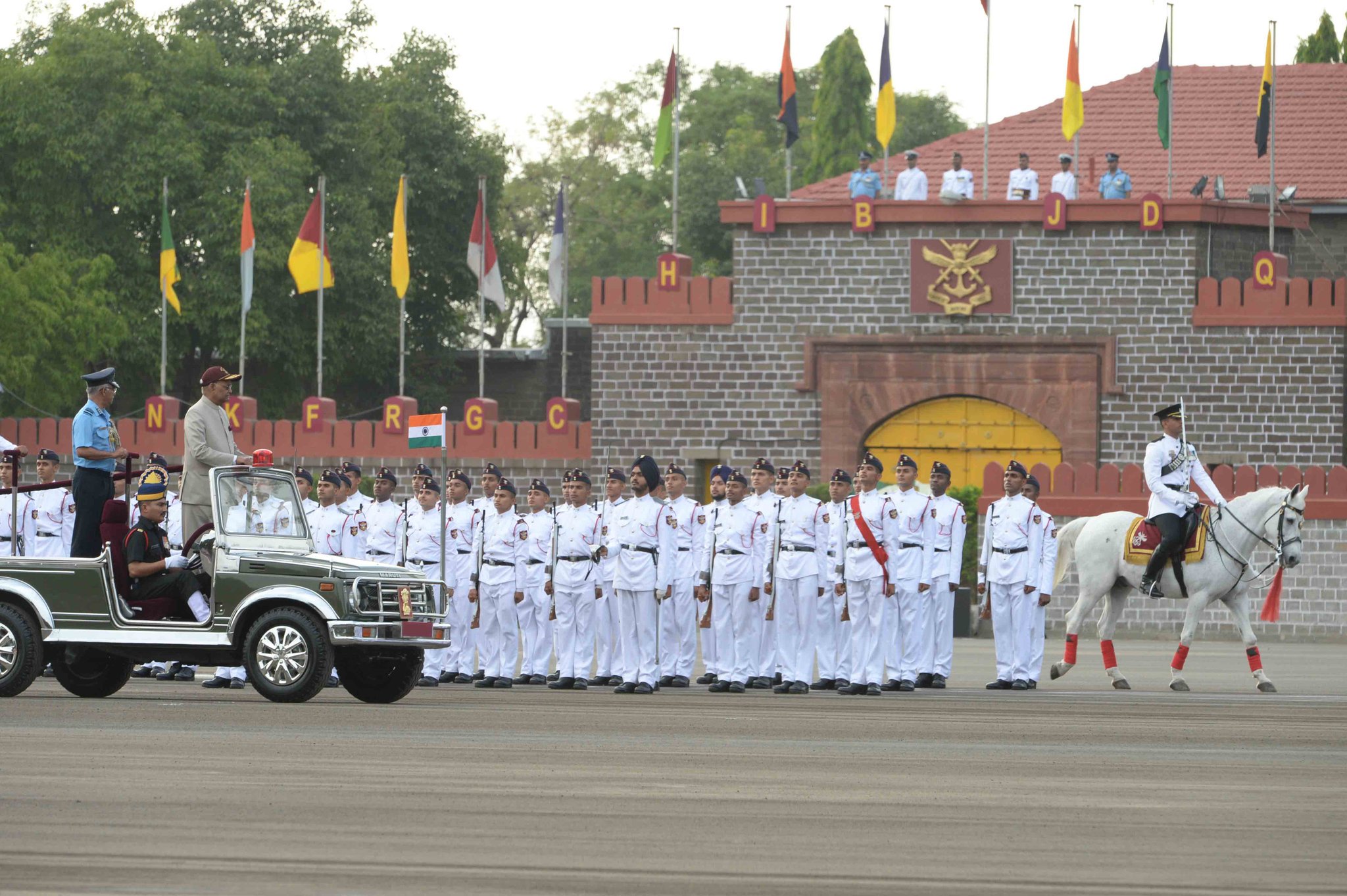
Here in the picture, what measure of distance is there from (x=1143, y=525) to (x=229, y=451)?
25.9ft

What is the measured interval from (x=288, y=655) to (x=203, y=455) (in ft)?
5.18

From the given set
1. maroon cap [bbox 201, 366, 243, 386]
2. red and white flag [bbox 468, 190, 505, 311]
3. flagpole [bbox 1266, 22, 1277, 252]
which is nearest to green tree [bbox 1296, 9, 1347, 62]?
flagpole [bbox 1266, 22, 1277, 252]

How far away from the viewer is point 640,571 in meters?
19.1

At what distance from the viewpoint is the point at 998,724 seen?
47.2ft

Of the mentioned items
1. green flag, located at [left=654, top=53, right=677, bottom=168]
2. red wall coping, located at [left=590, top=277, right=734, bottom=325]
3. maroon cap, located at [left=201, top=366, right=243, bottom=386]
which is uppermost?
green flag, located at [left=654, top=53, right=677, bottom=168]

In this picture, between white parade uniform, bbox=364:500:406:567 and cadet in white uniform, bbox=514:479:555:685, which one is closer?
cadet in white uniform, bbox=514:479:555:685

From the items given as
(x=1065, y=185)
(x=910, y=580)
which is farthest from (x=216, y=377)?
(x=1065, y=185)

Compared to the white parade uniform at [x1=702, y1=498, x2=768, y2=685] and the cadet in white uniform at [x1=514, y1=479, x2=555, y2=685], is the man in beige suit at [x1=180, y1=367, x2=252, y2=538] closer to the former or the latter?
the cadet in white uniform at [x1=514, y1=479, x2=555, y2=685]

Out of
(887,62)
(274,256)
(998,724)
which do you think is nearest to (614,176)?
(274,256)

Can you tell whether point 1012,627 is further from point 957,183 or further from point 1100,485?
point 957,183

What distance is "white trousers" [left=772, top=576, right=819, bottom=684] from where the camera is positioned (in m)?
18.8

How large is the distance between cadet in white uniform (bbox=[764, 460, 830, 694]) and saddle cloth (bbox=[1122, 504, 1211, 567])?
8.70 ft

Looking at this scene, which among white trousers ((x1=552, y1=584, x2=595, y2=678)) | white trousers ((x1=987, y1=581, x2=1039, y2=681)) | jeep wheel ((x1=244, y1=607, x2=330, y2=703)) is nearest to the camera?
jeep wheel ((x1=244, y1=607, x2=330, y2=703))

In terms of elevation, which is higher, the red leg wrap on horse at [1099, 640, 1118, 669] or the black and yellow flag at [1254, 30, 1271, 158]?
the black and yellow flag at [1254, 30, 1271, 158]
